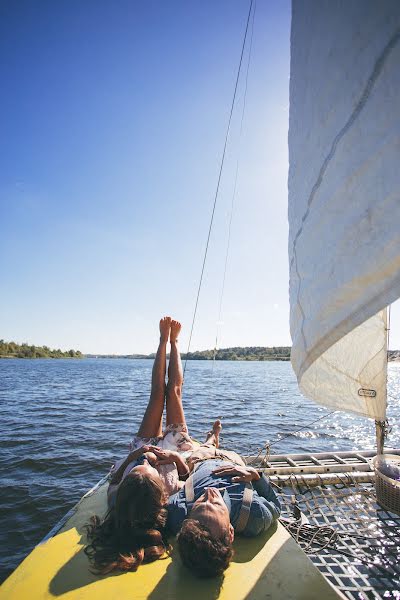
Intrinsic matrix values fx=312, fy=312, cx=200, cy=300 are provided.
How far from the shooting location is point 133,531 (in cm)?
267

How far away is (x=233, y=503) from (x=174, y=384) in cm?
229

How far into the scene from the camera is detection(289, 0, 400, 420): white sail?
1.34 m

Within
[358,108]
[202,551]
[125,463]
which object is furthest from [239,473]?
[358,108]

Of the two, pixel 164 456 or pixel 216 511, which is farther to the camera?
pixel 164 456

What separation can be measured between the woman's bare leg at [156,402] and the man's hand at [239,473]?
160 centimetres

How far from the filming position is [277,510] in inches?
120

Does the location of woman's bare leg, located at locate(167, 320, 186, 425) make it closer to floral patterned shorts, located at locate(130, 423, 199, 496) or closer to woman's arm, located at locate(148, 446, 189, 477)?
floral patterned shorts, located at locate(130, 423, 199, 496)

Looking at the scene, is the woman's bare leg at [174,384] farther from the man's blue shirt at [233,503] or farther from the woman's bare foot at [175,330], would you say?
the man's blue shirt at [233,503]

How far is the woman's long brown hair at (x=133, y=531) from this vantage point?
2.55 meters

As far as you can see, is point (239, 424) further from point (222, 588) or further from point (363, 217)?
point (363, 217)

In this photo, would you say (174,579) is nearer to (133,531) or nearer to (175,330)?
(133,531)

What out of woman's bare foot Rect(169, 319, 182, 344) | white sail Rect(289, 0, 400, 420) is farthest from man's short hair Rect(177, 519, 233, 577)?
woman's bare foot Rect(169, 319, 182, 344)

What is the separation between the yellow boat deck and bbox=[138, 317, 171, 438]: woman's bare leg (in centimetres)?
178

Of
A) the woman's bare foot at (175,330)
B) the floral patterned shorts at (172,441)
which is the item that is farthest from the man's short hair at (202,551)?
the woman's bare foot at (175,330)
